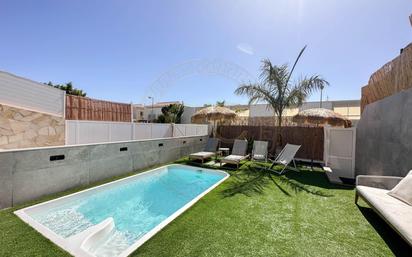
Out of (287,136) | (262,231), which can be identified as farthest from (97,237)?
(287,136)

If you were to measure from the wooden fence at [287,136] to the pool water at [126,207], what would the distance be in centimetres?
585

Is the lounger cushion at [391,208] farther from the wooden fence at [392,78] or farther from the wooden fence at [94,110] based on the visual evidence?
the wooden fence at [94,110]

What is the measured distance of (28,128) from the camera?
8.08 metres

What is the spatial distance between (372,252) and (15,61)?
16.4m

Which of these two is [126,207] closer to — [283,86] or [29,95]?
[29,95]

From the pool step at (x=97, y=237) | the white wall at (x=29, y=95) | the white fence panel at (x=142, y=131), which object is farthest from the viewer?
the white fence panel at (x=142, y=131)

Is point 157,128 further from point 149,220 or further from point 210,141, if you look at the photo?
point 149,220

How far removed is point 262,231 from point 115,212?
3402 mm

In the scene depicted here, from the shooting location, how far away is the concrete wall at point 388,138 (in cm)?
454

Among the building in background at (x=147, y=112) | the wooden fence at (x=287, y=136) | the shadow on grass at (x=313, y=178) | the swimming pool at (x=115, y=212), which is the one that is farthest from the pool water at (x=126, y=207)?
the building in background at (x=147, y=112)

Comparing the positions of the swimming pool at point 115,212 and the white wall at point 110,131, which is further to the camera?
the white wall at point 110,131

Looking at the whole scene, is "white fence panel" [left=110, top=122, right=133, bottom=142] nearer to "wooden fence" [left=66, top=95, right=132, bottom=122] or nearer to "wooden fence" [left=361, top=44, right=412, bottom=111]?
"wooden fence" [left=66, top=95, right=132, bottom=122]

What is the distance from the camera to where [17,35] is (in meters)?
8.69

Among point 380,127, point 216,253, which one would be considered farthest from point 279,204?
point 380,127
